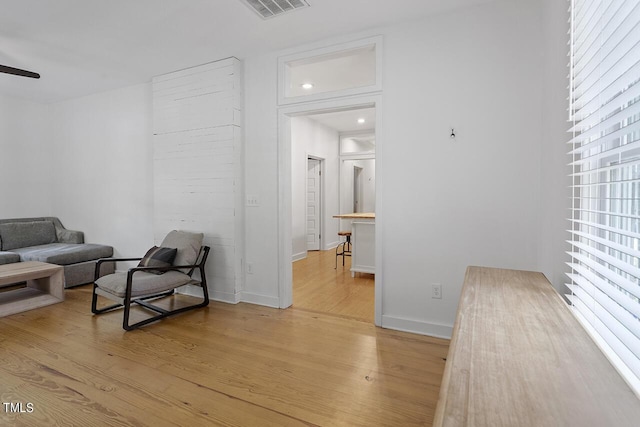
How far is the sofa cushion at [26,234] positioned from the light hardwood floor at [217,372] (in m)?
2.14

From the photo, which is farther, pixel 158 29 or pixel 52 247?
pixel 52 247

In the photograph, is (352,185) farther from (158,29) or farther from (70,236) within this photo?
(158,29)

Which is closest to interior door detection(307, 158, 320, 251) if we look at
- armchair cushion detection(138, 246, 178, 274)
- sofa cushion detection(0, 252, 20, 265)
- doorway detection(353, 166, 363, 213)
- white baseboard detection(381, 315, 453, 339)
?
doorway detection(353, 166, 363, 213)

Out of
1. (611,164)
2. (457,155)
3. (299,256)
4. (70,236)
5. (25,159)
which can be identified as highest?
(25,159)

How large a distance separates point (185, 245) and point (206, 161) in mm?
1005

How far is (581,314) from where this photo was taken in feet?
4.26

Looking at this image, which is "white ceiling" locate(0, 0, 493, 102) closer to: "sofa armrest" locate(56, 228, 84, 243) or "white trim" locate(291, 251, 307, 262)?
"sofa armrest" locate(56, 228, 84, 243)

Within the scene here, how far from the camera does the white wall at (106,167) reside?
458 cm

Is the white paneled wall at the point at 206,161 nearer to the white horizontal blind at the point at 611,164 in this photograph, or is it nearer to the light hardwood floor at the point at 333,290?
the light hardwood floor at the point at 333,290

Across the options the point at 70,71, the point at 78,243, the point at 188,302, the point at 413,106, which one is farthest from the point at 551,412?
the point at 78,243

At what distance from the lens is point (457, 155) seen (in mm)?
2727

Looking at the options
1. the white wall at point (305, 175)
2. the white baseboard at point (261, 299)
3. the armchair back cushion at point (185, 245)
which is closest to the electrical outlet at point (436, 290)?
the white baseboard at point (261, 299)

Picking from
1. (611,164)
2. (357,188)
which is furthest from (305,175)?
(611,164)

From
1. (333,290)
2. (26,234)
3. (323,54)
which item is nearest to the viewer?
(323,54)
